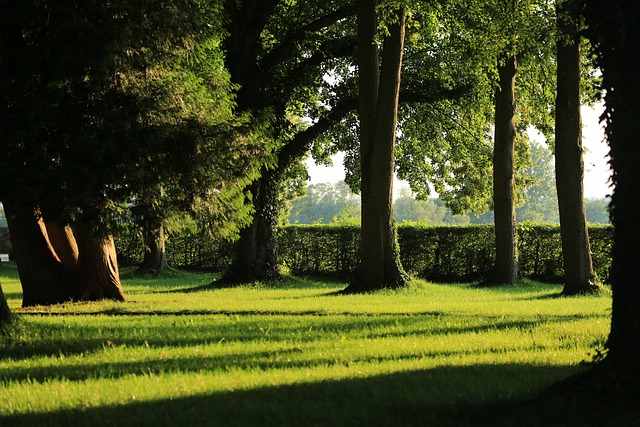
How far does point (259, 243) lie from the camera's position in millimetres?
24984

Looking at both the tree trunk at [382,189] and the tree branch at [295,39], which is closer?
the tree trunk at [382,189]

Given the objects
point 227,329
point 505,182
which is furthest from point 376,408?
point 505,182

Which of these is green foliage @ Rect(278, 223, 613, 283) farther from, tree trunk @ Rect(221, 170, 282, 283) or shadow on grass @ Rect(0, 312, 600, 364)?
shadow on grass @ Rect(0, 312, 600, 364)

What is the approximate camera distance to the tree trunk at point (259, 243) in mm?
24656

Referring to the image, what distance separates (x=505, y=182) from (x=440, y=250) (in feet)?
14.5

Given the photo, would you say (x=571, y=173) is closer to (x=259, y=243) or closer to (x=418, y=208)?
(x=259, y=243)

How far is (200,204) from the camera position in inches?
575

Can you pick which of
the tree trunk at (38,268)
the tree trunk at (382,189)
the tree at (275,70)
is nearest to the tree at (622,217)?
the tree trunk at (38,268)

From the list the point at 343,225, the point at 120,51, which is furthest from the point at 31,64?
the point at 343,225

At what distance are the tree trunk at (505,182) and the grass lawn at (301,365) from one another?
26.0 feet

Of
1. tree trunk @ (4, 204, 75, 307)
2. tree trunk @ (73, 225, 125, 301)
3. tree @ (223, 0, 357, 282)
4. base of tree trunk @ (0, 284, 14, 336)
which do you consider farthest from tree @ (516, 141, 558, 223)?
base of tree trunk @ (0, 284, 14, 336)

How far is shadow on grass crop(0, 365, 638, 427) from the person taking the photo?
5656 millimetres

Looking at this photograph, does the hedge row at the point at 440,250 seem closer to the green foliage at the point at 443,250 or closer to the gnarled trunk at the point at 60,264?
the green foliage at the point at 443,250

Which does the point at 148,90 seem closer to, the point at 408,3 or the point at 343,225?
the point at 408,3
